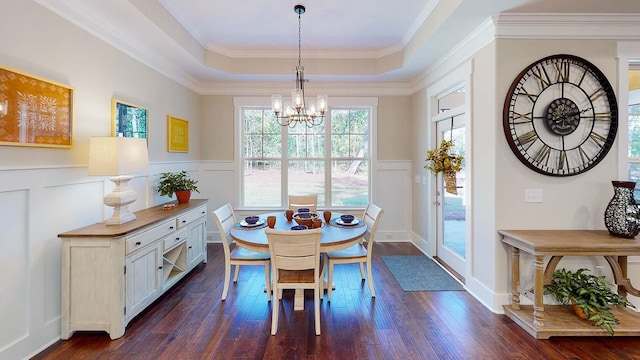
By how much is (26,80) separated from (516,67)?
13.2 ft

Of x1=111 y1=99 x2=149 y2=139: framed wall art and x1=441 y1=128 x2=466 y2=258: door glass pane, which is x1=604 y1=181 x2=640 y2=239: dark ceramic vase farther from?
x1=111 y1=99 x2=149 y2=139: framed wall art

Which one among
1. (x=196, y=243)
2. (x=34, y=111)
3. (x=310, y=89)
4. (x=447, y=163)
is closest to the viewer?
(x=34, y=111)

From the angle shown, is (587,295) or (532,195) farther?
(532,195)

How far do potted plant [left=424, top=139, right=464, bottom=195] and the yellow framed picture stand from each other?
363cm

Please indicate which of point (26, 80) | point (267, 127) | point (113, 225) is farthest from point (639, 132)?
point (26, 80)

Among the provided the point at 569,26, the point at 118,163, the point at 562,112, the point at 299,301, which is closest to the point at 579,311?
the point at 562,112

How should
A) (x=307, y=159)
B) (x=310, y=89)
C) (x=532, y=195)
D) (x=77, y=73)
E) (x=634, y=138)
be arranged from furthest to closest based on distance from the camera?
(x=307, y=159), (x=310, y=89), (x=634, y=138), (x=532, y=195), (x=77, y=73)

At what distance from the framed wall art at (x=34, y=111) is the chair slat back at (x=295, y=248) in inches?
72.3

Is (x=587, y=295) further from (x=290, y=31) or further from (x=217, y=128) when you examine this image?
(x=217, y=128)

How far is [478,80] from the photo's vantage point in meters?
3.06

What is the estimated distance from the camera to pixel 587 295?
254cm

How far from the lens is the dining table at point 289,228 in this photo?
2.56 m

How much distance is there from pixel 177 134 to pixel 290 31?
219 cm

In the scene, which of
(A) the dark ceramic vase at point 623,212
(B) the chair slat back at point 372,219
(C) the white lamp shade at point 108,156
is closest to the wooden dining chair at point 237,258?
(C) the white lamp shade at point 108,156
